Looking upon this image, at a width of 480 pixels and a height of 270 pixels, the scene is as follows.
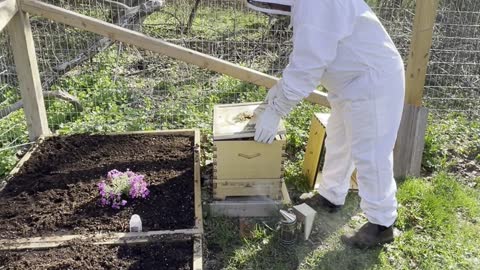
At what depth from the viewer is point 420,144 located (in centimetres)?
390

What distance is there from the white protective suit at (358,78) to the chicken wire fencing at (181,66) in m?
1.97

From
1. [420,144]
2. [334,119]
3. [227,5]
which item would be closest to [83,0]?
[227,5]

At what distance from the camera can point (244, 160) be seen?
3.20 m

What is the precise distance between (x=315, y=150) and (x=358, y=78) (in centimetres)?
106

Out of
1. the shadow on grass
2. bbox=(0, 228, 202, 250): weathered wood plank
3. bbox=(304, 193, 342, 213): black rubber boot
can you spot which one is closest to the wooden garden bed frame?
bbox=(0, 228, 202, 250): weathered wood plank

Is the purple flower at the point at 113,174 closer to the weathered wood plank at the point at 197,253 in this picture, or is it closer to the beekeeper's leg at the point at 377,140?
the weathered wood plank at the point at 197,253

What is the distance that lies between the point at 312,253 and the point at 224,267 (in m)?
0.62

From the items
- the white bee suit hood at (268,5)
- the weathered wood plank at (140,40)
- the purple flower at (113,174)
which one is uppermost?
the white bee suit hood at (268,5)

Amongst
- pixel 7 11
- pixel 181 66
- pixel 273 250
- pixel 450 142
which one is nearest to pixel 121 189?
pixel 273 250

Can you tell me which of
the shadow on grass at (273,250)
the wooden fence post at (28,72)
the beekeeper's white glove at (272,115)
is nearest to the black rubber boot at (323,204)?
the shadow on grass at (273,250)

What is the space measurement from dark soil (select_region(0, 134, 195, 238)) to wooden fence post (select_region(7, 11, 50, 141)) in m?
0.22

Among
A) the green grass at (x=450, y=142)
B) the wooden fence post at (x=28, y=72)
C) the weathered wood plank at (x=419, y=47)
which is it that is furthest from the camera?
the green grass at (x=450, y=142)

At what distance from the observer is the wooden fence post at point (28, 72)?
3760mm

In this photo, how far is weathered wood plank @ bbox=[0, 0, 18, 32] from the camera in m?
3.29
